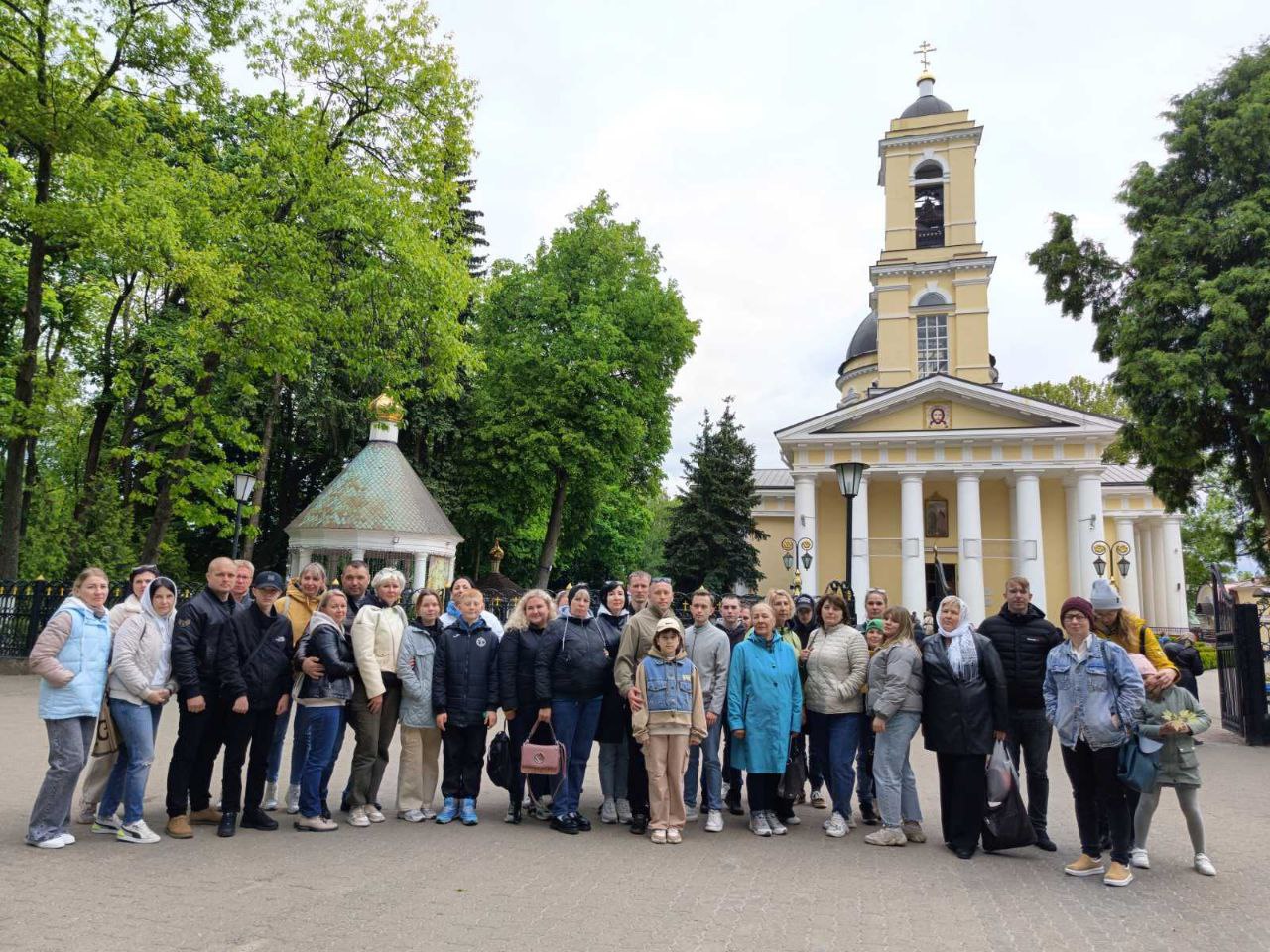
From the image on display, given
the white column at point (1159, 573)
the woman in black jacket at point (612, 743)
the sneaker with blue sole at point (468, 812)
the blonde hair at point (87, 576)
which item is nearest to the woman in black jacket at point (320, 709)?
the sneaker with blue sole at point (468, 812)

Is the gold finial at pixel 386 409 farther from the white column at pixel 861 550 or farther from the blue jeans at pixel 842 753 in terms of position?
the white column at pixel 861 550

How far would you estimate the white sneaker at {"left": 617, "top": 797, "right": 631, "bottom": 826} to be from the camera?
6.74 m

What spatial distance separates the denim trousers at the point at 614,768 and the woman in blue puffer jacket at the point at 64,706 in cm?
365

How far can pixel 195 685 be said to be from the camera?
573 cm

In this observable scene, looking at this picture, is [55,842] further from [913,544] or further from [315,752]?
[913,544]

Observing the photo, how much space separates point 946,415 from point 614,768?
29845 millimetres

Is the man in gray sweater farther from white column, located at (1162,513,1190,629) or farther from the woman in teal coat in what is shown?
white column, located at (1162,513,1190,629)

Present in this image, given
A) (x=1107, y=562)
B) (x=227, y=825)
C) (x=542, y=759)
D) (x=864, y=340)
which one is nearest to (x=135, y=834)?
(x=227, y=825)

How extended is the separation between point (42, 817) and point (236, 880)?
156 centimetres

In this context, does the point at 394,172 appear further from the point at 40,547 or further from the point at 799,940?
the point at 799,940

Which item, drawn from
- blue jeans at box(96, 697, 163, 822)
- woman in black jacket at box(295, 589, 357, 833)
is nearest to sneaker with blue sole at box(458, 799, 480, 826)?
woman in black jacket at box(295, 589, 357, 833)

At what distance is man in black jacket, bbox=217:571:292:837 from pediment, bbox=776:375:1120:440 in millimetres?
29177

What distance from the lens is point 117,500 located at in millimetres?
20641

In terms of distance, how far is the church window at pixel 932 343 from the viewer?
38406 millimetres
